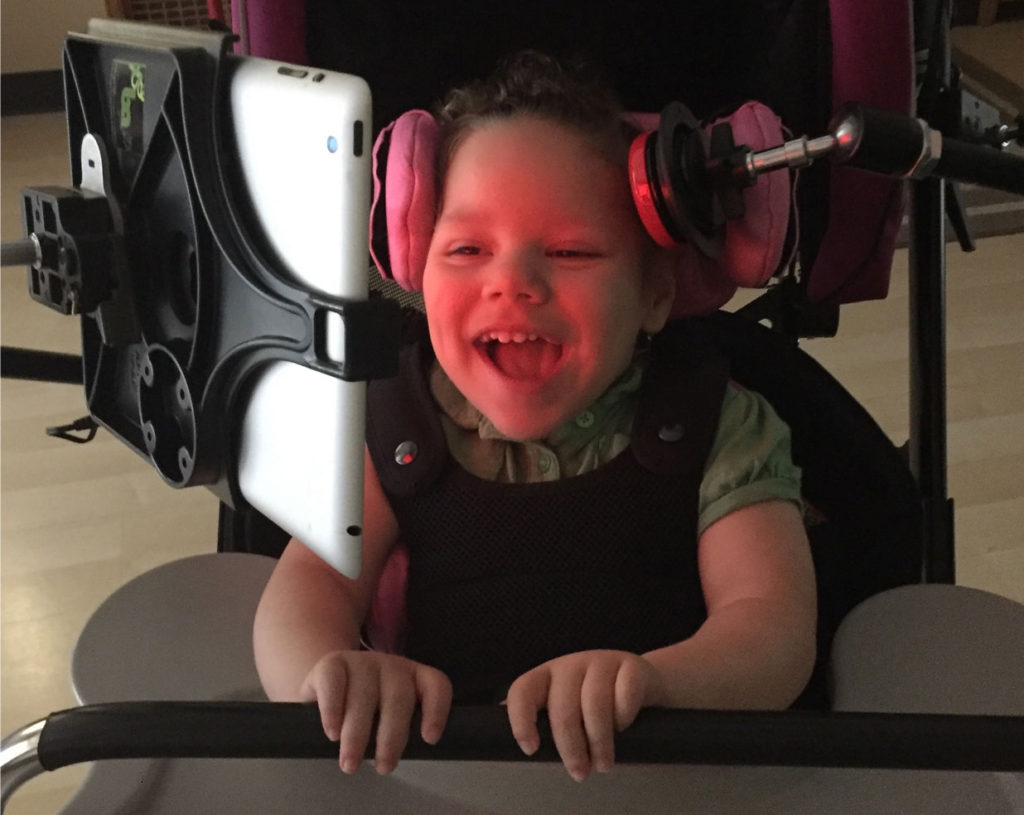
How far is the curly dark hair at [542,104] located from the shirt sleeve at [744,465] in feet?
0.75

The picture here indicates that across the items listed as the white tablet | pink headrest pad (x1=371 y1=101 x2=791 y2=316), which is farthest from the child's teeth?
the white tablet

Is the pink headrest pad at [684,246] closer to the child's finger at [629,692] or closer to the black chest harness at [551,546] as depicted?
the black chest harness at [551,546]

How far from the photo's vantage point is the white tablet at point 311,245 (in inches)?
20.2

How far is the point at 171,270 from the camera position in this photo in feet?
2.26

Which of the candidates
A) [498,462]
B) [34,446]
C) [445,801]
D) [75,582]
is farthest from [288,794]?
[34,446]

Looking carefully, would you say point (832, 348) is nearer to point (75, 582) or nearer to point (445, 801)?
point (75, 582)

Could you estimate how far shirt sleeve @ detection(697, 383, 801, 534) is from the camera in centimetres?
88

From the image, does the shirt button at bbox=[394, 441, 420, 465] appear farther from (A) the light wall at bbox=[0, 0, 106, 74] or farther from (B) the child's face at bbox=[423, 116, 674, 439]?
(A) the light wall at bbox=[0, 0, 106, 74]

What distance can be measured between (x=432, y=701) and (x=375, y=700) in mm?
47

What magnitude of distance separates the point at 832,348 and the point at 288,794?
68.3 inches

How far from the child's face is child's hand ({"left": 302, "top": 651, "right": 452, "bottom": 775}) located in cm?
24

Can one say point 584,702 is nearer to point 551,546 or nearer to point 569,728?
point 569,728

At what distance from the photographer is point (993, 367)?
84.3 inches

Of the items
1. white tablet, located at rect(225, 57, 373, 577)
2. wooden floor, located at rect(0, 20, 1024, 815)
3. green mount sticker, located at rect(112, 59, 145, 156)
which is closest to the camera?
white tablet, located at rect(225, 57, 373, 577)
